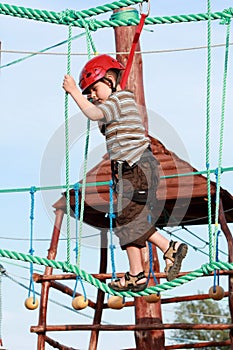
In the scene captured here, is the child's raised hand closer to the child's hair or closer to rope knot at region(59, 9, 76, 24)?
the child's hair

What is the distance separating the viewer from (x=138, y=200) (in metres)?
5.86

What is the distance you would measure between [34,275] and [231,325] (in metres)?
2.00

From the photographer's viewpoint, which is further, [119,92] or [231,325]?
[231,325]

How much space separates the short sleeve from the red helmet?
0.51 ft

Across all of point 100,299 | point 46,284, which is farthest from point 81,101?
point 100,299

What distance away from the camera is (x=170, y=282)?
5.71 metres

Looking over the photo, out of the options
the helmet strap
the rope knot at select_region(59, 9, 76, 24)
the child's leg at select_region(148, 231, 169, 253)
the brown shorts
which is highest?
the rope knot at select_region(59, 9, 76, 24)

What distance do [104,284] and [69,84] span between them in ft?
3.93

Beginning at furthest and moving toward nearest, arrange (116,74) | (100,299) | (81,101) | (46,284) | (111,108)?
(100,299)
(46,284)
(116,74)
(111,108)
(81,101)

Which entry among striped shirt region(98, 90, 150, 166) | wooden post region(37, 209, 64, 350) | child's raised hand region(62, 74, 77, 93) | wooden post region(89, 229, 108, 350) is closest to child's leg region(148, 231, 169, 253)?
striped shirt region(98, 90, 150, 166)

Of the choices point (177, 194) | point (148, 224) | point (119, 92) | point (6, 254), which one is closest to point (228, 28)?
point (119, 92)

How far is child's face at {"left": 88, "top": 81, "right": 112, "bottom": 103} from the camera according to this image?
5824 millimetres

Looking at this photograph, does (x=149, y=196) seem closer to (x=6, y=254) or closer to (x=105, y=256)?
(x=6, y=254)

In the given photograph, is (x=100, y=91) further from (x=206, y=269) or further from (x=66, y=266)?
(x=206, y=269)
